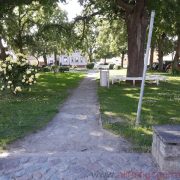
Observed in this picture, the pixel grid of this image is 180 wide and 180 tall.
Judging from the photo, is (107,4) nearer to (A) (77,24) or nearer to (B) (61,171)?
(A) (77,24)

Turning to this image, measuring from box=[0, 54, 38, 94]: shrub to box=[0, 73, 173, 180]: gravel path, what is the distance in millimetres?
6277

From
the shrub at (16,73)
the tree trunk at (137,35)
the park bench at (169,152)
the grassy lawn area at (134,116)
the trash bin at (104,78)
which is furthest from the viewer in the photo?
the tree trunk at (137,35)

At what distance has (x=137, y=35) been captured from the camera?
20906mm

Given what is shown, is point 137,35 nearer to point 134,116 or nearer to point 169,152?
point 134,116

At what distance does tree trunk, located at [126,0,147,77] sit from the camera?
20.9m

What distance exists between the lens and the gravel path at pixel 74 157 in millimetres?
5383

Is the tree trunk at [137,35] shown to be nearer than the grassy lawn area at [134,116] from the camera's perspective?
No

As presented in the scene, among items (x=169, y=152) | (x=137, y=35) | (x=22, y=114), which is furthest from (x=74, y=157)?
(x=137, y=35)

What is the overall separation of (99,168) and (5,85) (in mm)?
10569

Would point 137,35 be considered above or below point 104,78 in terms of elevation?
above

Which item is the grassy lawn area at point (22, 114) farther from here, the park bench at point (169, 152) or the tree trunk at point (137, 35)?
the tree trunk at point (137, 35)

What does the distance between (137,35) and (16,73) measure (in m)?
8.49

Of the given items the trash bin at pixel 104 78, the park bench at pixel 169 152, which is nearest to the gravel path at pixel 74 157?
the park bench at pixel 169 152

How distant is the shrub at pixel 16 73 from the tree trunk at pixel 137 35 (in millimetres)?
7723
